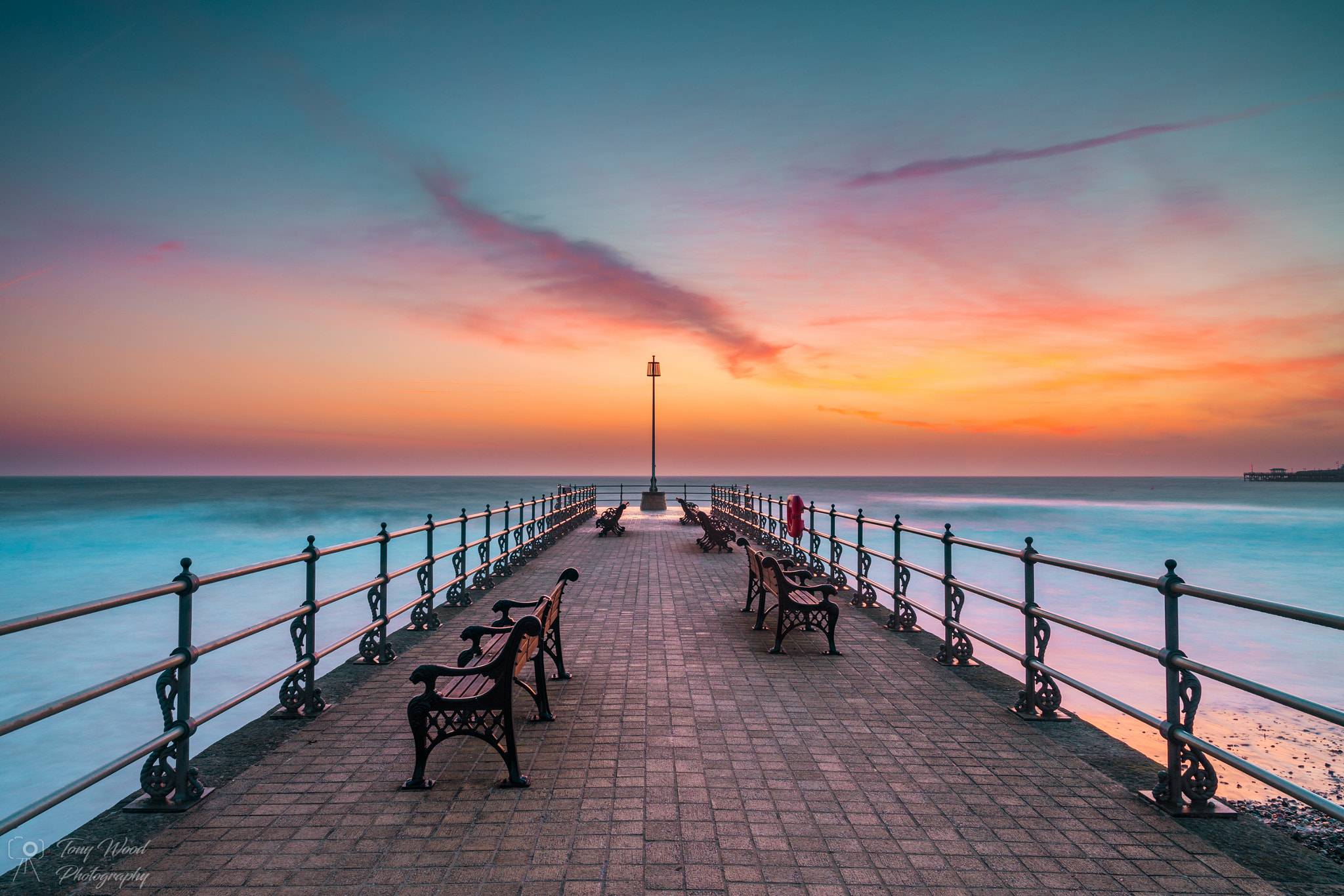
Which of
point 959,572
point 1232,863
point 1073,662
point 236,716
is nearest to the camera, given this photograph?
point 1232,863

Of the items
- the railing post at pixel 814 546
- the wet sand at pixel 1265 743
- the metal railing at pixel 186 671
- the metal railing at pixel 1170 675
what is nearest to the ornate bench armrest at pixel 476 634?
the metal railing at pixel 186 671

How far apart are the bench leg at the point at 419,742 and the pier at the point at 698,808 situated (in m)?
0.06

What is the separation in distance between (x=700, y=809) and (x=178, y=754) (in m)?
2.99

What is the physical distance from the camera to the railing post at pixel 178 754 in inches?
150

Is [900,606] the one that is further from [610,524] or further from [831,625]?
[610,524]

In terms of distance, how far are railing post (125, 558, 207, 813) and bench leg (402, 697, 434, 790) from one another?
1.17 metres

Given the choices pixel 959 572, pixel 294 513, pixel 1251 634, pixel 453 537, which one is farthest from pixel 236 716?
pixel 294 513

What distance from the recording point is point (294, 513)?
75.8 meters

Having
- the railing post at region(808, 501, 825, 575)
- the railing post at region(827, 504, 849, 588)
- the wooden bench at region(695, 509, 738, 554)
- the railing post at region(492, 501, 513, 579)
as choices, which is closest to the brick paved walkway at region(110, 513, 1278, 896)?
the railing post at region(827, 504, 849, 588)

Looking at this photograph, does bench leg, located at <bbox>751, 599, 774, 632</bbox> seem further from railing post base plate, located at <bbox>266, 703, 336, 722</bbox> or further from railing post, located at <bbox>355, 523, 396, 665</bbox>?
railing post base plate, located at <bbox>266, 703, 336, 722</bbox>

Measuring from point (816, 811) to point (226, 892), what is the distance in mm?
2882

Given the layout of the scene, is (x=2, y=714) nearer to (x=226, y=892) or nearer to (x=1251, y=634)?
(x=226, y=892)

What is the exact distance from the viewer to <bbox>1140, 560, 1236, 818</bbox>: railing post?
3.76 metres

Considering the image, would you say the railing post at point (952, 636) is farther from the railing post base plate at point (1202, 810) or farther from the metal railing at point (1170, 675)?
the railing post base plate at point (1202, 810)
